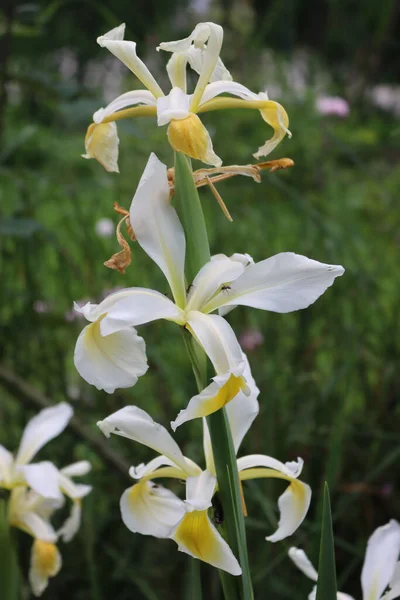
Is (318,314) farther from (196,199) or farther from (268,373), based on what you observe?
(196,199)

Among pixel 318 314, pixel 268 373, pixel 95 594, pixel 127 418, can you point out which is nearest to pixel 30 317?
pixel 268 373

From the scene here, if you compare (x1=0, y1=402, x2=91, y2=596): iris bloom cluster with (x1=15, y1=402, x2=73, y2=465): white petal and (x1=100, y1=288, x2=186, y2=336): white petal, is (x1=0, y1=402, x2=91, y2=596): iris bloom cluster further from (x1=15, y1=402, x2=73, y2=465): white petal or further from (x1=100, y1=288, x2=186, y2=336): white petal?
(x1=100, y1=288, x2=186, y2=336): white petal

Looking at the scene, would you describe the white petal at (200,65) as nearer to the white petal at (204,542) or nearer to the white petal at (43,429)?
the white petal at (204,542)

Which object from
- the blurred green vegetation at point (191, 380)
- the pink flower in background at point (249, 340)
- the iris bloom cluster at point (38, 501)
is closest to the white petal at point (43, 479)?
the iris bloom cluster at point (38, 501)

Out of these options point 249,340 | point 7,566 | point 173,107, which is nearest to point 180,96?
point 173,107

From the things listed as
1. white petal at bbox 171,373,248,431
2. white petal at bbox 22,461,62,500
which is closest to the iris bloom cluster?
white petal at bbox 22,461,62,500
